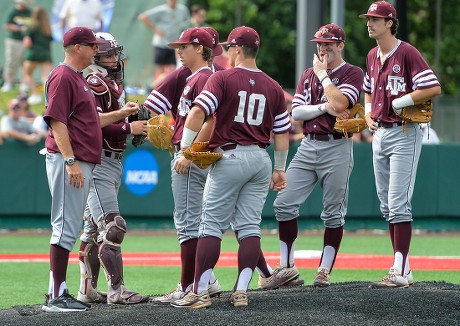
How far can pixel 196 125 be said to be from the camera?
762cm

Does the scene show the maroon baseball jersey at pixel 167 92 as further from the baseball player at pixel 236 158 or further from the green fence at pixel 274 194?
the green fence at pixel 274 194

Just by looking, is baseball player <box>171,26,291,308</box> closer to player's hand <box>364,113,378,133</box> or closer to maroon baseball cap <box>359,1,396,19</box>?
player's hand <box>364,113,378,133</box>

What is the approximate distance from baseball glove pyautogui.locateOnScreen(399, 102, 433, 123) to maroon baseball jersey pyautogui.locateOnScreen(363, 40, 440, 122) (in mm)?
114

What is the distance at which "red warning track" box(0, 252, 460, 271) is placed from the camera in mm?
11867

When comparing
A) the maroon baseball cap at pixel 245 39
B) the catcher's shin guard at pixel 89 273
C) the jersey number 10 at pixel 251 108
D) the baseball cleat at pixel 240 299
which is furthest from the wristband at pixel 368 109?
the catcher's shin guard at pixel 89 273

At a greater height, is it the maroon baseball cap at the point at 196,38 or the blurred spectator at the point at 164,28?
the blurred spectator at the point at 164,28

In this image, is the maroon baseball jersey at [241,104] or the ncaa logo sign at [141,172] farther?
the ncaa logo sign at [141,172]

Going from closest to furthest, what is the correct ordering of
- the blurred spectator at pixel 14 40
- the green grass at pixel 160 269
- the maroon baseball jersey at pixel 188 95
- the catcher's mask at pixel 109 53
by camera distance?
1. the maroon baseball jersey at pixel 188 95
2. the catcher's mask at pixel 109 53
3. the green grass at pixel 160 269
4. the blurred spectator at pixel 14 40

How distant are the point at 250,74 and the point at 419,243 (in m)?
7.80

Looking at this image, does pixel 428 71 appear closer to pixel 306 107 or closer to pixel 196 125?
pixel 306 107

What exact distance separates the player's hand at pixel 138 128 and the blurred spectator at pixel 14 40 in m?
12.5

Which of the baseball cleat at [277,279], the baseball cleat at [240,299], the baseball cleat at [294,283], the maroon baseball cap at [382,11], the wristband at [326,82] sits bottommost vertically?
the baseball cleat at [294,283]

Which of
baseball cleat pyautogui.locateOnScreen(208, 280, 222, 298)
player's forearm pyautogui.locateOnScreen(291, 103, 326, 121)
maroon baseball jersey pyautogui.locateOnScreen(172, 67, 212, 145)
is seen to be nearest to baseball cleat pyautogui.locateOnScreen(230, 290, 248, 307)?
baseball cleat pyautogui.locateOnScreen(208, 280, 222, 298)

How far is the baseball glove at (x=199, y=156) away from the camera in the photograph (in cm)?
761
